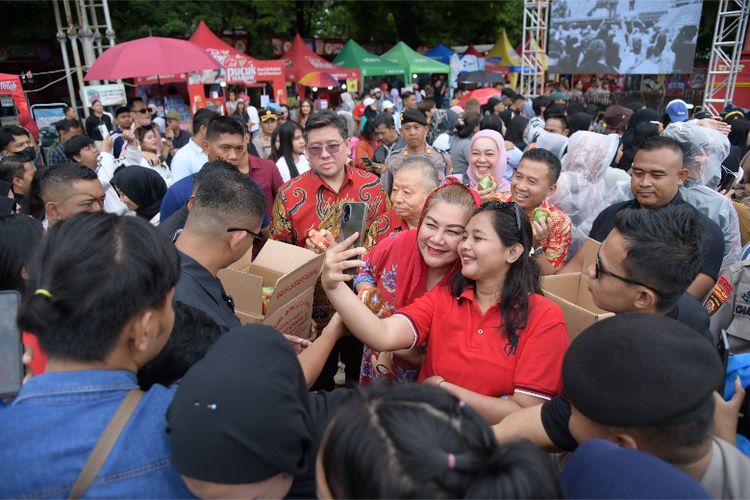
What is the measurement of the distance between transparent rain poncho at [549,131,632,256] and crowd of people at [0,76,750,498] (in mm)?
622

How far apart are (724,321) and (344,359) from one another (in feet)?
7.06

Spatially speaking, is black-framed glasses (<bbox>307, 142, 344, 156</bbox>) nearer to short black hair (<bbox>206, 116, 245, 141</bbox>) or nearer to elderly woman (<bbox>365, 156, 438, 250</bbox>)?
elderly woman (<bbox>365, 156, 438, 250</bbox>)

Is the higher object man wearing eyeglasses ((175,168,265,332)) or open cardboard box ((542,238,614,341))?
man wearing eyeglasses ((175,168,265,332))

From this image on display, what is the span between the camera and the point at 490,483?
77cm

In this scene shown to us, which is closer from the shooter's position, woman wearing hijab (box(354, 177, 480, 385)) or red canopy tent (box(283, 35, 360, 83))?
woman wearing hijab (box(354, 177, 480, 385))

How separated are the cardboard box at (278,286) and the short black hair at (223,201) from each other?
34cm

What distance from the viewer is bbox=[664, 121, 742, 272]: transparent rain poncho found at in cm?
280

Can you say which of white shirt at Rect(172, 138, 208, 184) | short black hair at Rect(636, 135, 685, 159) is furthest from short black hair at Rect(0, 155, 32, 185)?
short black hair at Rect(636, 135, 685, 159)

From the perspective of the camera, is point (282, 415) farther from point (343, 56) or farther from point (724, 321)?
point (343, 56)

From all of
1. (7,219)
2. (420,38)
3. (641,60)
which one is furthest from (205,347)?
(420,38)

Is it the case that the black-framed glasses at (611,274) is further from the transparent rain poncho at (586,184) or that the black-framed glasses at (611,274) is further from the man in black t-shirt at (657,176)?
the transparent rain poncho at (586,184)

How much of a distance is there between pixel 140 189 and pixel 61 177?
123cm

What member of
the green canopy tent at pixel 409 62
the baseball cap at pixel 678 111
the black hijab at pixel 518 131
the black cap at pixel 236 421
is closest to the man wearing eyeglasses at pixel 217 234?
the black cap at pixel 236 421

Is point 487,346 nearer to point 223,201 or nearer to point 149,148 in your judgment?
point 223,201
